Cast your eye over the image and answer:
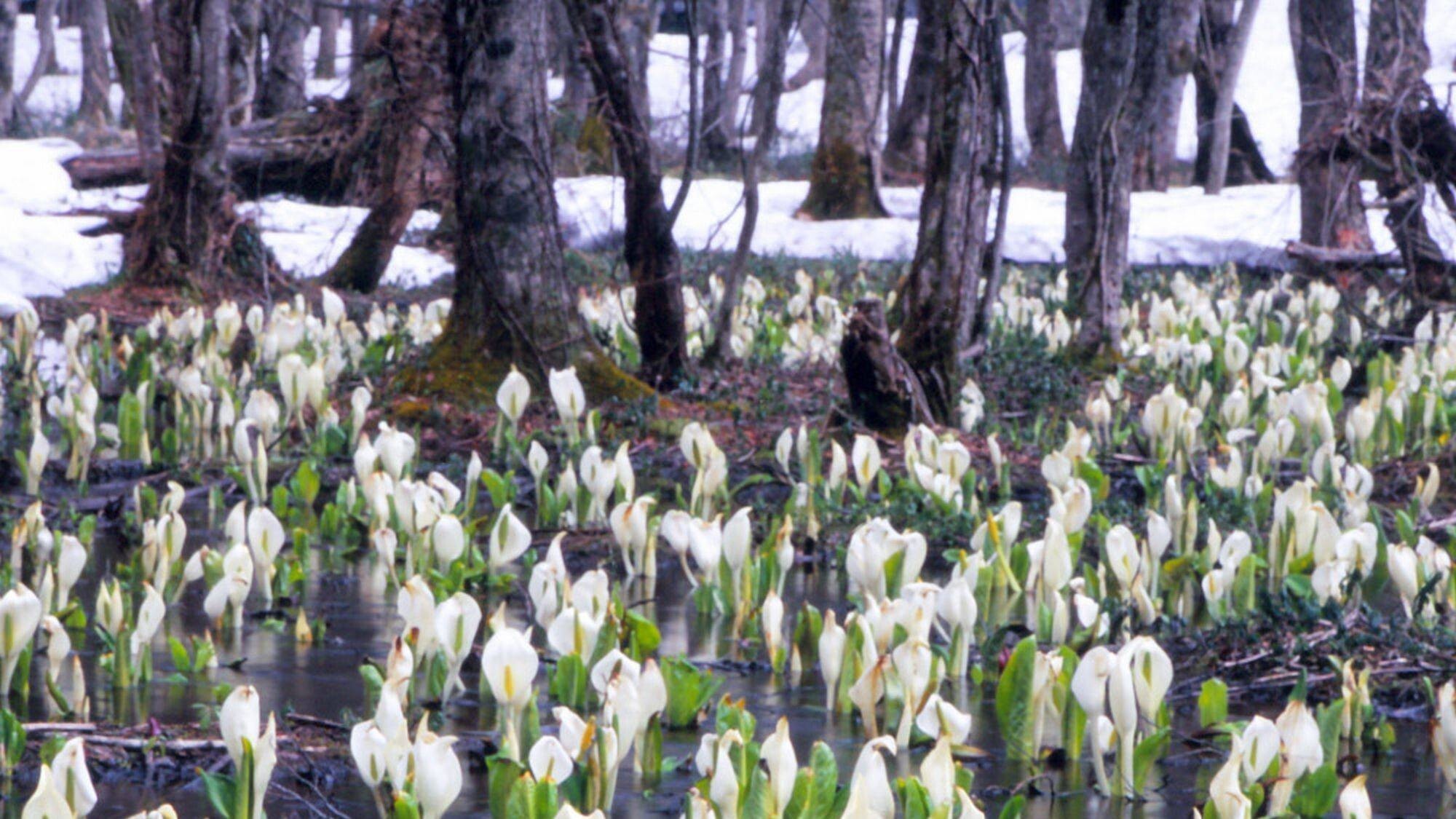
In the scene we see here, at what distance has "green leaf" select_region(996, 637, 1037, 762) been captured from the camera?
328 cm

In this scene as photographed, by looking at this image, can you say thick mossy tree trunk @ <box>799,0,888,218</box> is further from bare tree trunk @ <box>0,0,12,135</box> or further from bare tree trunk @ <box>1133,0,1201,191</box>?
bare tree trunk @ <box>0,0,12,135</box>

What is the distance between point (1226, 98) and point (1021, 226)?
449 centimetres

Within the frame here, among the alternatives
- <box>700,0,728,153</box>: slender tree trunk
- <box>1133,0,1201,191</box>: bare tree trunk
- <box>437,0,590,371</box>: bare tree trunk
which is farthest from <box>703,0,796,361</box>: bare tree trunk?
<box>700,0,728,153</box>: slender tree trunk

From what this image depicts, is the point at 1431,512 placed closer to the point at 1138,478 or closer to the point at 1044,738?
the point at 1138,478

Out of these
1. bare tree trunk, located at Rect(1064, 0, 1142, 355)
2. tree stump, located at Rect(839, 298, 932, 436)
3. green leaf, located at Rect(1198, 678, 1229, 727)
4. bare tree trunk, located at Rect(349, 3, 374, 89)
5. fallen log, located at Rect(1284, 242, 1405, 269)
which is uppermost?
bare tree trunk, located at Rect(349, 3, 374, 89)

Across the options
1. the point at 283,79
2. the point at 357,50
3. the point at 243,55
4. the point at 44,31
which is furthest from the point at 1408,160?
the point at 44,31

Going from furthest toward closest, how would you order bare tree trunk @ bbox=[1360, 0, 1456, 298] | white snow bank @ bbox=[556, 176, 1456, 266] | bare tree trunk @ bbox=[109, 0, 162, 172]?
1. white snow bank @ bbox=[556, 176, 1456, 266]
2. bare tree trunk @ bbox=[109, 0, 162, 172]
3. bare tree trunk @ bbox=[1360, 0, 1456, 298]

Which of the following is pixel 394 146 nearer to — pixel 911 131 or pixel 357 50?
pixel 357 50

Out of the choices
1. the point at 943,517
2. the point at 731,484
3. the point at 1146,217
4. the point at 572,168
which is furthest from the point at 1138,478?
the point at 572,168

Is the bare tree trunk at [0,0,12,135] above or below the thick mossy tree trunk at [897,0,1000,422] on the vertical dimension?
above

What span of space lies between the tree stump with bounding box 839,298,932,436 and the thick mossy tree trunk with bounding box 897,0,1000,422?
0.31 m

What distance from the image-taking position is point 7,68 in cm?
2231

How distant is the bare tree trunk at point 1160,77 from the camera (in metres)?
9.48

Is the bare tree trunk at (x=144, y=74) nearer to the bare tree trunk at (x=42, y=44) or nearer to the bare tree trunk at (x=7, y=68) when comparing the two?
the bare tree trunk at (x=7, y=68)
